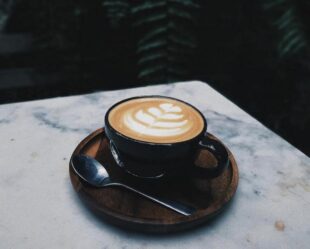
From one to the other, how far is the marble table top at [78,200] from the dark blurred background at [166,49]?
2.85 ft

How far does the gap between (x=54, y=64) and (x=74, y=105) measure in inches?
38.2

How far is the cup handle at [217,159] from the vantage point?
56cm

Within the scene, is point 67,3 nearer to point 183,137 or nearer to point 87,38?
point 87,38

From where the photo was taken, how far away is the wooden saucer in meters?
0.51

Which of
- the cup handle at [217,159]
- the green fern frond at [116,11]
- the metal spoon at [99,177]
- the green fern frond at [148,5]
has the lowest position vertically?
the green fern frond at [116,11]

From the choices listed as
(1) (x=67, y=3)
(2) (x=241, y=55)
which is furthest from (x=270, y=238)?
(2) (x=241, y=55)

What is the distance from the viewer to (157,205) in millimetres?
543

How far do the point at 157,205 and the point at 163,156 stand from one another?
0.08 m

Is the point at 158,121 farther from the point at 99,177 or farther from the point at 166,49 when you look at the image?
the point at 166,49

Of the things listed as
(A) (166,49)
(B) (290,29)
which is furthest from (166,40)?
(B) (290,29)

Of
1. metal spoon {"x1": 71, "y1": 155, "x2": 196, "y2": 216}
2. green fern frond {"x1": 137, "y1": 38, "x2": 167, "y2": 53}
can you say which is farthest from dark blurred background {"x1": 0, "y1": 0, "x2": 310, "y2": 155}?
metal spoon {"x1": 71, "y1": 155, "x2": 196, "y2": 216}

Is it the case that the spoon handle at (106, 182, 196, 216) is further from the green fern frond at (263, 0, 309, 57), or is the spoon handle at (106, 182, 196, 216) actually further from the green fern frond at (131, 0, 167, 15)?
the green fern frond at (263, 0, 309, 57)

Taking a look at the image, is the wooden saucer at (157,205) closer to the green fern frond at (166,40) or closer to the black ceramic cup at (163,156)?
the black ceramic cup at (163,156)

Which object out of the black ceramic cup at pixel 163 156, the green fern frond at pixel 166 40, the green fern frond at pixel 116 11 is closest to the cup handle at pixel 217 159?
the black ceramic cup at pixel 163 156
